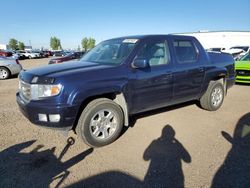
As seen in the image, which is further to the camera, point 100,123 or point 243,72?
point 243,72

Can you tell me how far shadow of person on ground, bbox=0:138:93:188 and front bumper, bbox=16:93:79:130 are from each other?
0.49 metres

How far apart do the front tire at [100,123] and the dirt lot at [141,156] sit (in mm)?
167

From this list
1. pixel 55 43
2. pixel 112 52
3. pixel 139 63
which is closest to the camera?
pixel 139 63

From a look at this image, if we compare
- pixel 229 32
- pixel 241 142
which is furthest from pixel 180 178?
pixel 229 32

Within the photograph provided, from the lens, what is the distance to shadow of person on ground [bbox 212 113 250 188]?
2.87 meters

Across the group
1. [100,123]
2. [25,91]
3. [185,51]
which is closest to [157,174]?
[100,123]

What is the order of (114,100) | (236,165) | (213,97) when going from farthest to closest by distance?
(213,97) < (114,100) < (236,165)

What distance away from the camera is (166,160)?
3408mm

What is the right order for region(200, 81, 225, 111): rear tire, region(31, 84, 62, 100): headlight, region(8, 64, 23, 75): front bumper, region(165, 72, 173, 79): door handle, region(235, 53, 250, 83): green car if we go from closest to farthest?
1. region(31, 84, 62, 100): headlight
2. region(165, 72, 173, 79): door handle
3. region(200, 81, 225, 111): rear tire
4. region(235, 53, 250, 83): green car
5. region(8, 64, 23, 75): front bumper

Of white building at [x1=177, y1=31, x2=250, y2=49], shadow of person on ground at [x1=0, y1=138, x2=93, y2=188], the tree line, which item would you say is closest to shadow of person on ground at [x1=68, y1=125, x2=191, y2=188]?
shadow of person on ground at [x1=0, y1=138, x2=93, y2=188]

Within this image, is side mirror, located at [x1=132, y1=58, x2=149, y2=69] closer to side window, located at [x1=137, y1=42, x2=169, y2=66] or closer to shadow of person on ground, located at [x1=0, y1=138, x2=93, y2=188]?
side window, located at [x1=137, y1=42, x2=169, y2=66]

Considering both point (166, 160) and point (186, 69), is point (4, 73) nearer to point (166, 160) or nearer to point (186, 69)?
point (186, 69)

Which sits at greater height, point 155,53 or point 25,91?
point 155,53

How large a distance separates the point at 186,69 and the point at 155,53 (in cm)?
84
